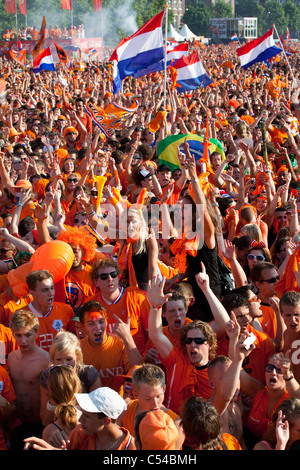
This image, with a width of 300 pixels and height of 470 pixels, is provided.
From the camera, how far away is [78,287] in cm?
557

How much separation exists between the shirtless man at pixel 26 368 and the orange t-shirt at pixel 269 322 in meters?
1.67

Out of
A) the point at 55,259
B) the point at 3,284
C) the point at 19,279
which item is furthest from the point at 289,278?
the point at 3,284

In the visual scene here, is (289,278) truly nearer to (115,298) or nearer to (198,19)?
(115,298)

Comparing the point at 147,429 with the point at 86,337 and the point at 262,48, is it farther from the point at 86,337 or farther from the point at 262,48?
the point at 262,48

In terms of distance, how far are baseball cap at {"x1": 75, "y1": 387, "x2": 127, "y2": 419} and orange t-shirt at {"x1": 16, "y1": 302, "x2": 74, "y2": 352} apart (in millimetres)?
1538

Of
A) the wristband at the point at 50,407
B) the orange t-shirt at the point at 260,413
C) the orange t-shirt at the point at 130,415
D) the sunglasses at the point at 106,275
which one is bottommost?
the orange t-shirt at the point at 260,413

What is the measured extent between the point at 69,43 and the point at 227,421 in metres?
38.8

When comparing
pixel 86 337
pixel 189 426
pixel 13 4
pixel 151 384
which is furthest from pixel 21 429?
pixel 13 4

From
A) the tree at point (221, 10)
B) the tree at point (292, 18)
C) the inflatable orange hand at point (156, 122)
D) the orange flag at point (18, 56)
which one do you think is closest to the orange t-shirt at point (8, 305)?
the inflatable orange hand at point (156, 122)

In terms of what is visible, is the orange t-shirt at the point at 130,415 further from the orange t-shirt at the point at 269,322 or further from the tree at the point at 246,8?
the tree at the point at 246,8

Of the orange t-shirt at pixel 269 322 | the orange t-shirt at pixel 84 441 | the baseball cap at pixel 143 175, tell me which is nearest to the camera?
the orange t-shirt at pixel 84 441

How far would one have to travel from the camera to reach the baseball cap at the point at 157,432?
9.94 feet

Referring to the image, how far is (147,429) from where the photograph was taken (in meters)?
3.11

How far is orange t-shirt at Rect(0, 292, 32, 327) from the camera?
5.13 m
